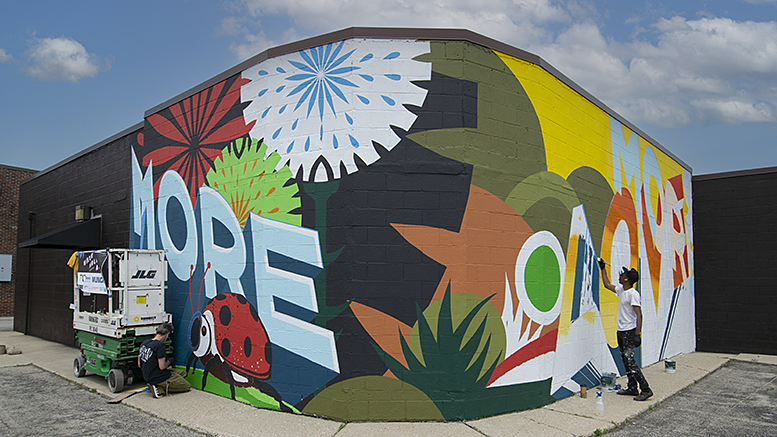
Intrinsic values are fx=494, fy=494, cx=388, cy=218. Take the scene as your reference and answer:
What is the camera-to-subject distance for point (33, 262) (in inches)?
604

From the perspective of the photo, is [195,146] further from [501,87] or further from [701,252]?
[701,252]

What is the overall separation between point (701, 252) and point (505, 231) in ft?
31.3

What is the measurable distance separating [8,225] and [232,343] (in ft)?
77.7

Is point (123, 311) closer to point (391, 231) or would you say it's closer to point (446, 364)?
point (391, 231)

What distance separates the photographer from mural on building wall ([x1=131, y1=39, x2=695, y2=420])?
622 cm

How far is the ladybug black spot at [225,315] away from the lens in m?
7.45

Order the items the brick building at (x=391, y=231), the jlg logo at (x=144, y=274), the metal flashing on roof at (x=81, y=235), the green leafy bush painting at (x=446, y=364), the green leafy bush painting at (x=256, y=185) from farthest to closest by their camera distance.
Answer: the metal flashing on roof at (x=81, y=235)
the jlg logo at (x=144, y=274)
the green leafy bush painting at (x=256, y=185)
the brick building at (x=391, y=231)
the green leafy bush painting at (x=446, y=364)

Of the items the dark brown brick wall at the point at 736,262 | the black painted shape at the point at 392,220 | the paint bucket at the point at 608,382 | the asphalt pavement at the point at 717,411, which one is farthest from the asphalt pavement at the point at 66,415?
the dark brown brick wall at the point at 736,262

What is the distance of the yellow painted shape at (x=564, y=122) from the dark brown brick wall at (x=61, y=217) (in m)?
7.98

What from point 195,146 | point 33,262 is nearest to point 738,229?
point 195,146

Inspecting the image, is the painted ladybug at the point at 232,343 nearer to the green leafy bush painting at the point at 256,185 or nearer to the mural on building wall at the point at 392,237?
the mural on building wall at the point at 392,237

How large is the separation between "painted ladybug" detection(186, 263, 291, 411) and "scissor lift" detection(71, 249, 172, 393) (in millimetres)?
790

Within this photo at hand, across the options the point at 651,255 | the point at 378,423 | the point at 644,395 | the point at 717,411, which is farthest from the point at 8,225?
the point at 717,411

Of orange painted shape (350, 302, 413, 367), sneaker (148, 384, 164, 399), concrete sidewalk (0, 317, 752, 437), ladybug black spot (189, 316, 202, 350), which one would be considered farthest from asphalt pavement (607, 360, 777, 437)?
sneaker (148, 384, 164, 399)
